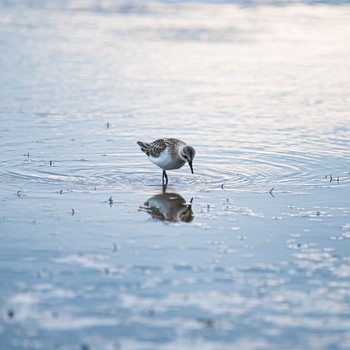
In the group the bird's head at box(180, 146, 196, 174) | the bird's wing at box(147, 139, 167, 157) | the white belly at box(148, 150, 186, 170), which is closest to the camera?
the bird's head at box(180, 146, 196, 174)

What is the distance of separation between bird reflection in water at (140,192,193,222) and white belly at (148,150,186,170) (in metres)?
0.66

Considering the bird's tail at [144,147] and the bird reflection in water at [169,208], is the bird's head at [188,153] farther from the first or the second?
the bird's tail at [144,147]

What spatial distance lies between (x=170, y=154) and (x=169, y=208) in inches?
56.4

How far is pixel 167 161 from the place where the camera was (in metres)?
12.7

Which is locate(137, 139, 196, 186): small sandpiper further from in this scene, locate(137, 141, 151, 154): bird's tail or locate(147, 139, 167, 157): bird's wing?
locate(137, 141, 151, 154): bird's tail

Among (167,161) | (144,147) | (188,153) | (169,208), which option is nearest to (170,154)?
(167,161)

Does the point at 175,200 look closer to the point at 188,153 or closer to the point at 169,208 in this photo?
the point at 169,208

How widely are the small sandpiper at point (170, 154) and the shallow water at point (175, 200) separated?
329 mm

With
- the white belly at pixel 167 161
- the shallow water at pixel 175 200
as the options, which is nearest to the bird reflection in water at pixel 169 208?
the shallow water at pixel 175 200

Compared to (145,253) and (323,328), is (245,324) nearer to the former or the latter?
(323,328)

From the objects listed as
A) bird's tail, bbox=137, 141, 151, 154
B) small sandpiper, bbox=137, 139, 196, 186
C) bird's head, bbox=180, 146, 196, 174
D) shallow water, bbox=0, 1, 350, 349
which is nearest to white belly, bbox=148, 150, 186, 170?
small sandpiper, bbox=137, 139, 196, 186

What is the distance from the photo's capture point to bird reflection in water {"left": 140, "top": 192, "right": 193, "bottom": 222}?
1099 cm

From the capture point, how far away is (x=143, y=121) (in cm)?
1711

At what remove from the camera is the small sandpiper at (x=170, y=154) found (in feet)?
41.3
